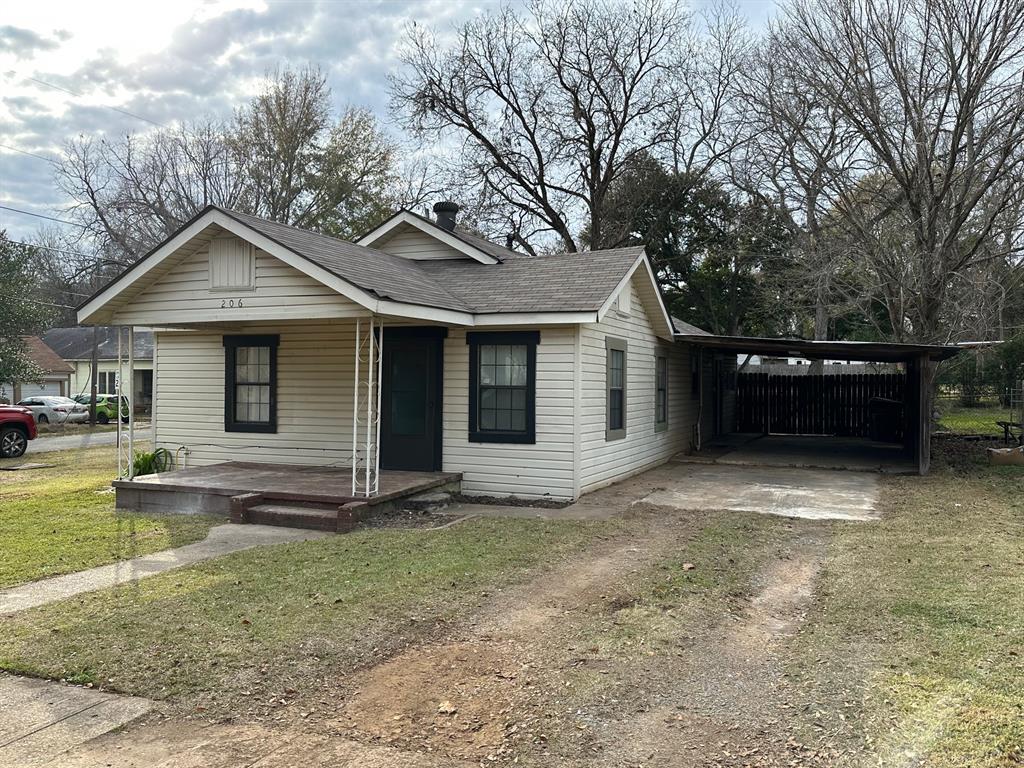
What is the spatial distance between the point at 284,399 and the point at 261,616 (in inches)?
285

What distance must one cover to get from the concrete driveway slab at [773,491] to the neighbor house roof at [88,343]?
105 ft

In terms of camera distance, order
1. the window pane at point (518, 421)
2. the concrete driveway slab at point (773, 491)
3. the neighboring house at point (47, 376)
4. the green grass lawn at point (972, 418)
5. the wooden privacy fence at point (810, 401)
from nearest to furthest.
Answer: the concrete driveway slab at point (773, 491) → the window pane at point (518, 421) → the green grass lawn at point (972, 418) → the wooden privacy fence at point (810, 401) → the neighboring house at point (47, 376)

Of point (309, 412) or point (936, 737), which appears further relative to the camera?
point (309, 412)

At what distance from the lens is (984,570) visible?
662cm

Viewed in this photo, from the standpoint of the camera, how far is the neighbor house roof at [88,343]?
3844cm

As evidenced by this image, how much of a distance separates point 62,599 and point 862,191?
1894 cm

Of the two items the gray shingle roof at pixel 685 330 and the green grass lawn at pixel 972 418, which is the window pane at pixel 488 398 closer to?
the gray shingle roof at pixel 685 330

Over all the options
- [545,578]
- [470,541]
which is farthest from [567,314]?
[545,578]

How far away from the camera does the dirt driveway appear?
3.43 m

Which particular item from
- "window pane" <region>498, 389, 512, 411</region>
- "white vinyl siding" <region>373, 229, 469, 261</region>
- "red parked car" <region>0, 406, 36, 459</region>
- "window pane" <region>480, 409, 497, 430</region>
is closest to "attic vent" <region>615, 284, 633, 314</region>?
Answer: "window pane" <region>498, 389, 512, 411</region>

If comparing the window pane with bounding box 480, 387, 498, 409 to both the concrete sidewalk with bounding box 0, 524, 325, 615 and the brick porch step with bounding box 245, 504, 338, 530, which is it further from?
the concrete sidewalk with bounding box 0, 524, 325, 615

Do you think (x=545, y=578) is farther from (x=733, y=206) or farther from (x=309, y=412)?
(x=733, y=206)

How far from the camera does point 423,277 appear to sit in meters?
11.6

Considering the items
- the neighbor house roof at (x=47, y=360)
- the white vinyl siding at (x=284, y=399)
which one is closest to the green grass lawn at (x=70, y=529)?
the white vinyl siding at (x=284, y=399)
